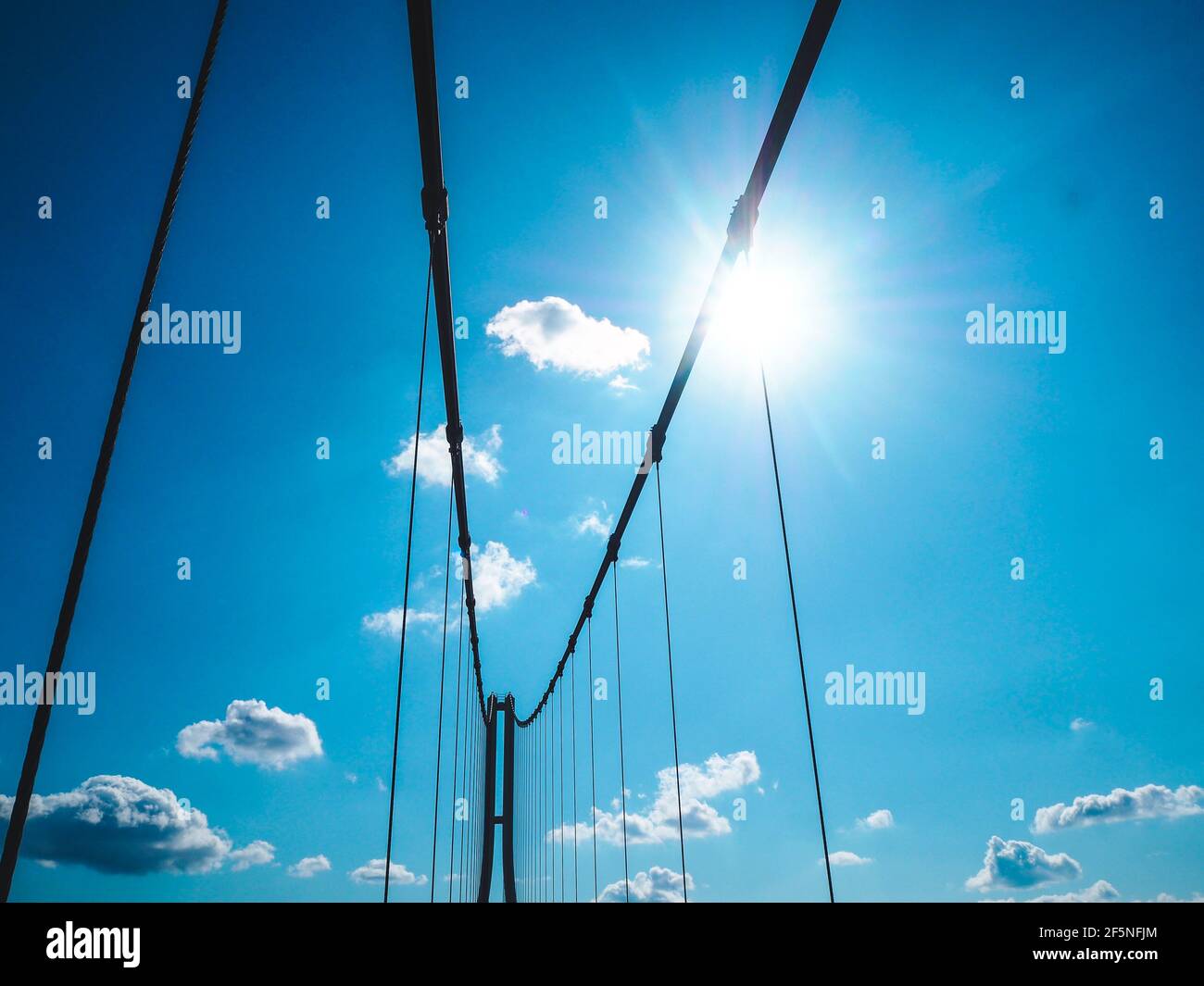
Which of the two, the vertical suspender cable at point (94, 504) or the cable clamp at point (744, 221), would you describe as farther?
the cable clamp at point (744, 221)

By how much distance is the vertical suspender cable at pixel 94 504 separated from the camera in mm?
2744

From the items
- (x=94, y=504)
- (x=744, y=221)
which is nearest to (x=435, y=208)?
(x=744, y=221)

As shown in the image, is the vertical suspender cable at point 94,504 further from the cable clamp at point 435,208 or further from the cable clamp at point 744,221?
the cable clamp at point 744,221

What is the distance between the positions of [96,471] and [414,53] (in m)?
2.97

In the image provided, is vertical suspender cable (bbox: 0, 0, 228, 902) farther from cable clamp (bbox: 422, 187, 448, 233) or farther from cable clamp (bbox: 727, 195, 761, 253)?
cable clamp (bbox: 727, 195, 761, 253)

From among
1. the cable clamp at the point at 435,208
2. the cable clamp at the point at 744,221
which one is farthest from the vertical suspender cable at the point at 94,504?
the cable clamp at the point at 744,221

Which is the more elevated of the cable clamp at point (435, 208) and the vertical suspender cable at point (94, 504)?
the cable clamp at point (435, 208)

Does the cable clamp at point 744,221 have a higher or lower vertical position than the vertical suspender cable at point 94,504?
higher

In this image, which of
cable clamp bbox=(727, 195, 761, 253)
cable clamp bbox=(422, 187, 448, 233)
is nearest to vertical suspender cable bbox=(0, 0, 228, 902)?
cable clamp bbox=(422, 187, 448, 233)

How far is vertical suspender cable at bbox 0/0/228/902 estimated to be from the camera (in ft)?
9.00
